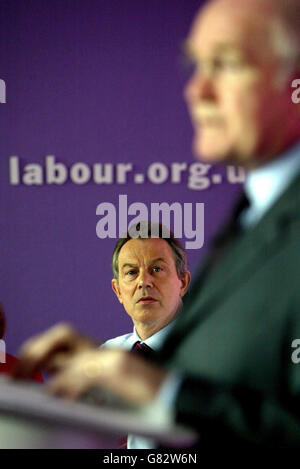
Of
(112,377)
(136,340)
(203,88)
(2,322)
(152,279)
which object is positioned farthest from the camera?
(2,322)

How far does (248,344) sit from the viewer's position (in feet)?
1.90

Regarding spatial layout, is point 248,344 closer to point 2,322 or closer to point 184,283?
point 184,283

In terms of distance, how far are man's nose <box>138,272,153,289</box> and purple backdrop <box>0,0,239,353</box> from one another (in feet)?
1.48

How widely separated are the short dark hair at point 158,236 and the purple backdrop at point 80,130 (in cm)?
31

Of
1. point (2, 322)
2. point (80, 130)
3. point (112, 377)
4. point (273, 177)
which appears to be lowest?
point (112, 377)

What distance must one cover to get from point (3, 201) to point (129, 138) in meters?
0.39

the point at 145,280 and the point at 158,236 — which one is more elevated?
the point at 158,236

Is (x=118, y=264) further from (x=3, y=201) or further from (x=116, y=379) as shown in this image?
(x=116, y=379)

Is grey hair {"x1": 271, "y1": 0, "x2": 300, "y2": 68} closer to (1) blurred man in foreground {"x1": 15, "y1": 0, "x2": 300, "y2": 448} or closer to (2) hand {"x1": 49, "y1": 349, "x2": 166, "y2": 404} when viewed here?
(1) blurred man in foreground {"x1": 15, "y1": 0, "x2": 300, "y2": 448}

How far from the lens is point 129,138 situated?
2068 mm

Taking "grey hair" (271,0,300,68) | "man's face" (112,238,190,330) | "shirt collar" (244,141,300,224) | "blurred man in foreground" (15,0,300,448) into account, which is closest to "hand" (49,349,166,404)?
"blurred man in foreground" (15,0,300,448)

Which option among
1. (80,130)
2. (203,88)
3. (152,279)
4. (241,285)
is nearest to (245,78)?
(203,88)

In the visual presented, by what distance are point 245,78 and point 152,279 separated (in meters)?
0.96

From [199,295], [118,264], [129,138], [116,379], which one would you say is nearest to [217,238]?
[199,295]
